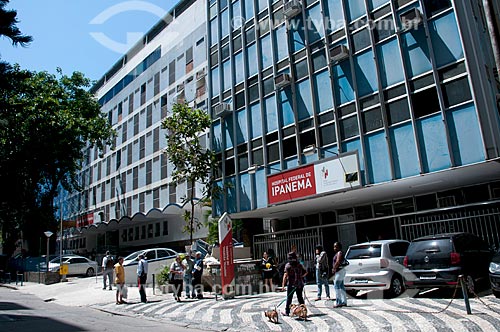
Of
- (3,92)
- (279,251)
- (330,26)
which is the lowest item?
(279,251)

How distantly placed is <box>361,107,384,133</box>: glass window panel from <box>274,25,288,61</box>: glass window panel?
5816 mm

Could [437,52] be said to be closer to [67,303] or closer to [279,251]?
[279,251]

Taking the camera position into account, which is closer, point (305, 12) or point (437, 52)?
point (437, 52)

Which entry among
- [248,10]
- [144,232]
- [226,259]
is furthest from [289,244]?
[144,232]

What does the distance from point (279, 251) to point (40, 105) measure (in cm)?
2571

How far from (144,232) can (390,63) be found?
29.0 metres

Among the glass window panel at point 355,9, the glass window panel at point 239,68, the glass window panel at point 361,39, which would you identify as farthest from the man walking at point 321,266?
the glass window panel at point 239,68

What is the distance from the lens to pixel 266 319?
11102 mm

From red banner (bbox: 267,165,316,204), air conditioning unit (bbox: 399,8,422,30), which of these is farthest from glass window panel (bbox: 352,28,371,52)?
red banner (bbox: 267,165,316,204)

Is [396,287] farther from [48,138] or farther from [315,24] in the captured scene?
[48,138]

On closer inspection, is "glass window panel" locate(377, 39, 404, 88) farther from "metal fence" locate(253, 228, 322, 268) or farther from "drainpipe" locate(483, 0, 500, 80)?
"drainpipe" locate(483, 0, 500, 80)

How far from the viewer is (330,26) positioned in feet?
60.8

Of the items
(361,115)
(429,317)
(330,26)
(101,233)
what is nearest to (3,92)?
(429,317)

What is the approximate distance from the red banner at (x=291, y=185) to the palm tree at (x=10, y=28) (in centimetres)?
1190
